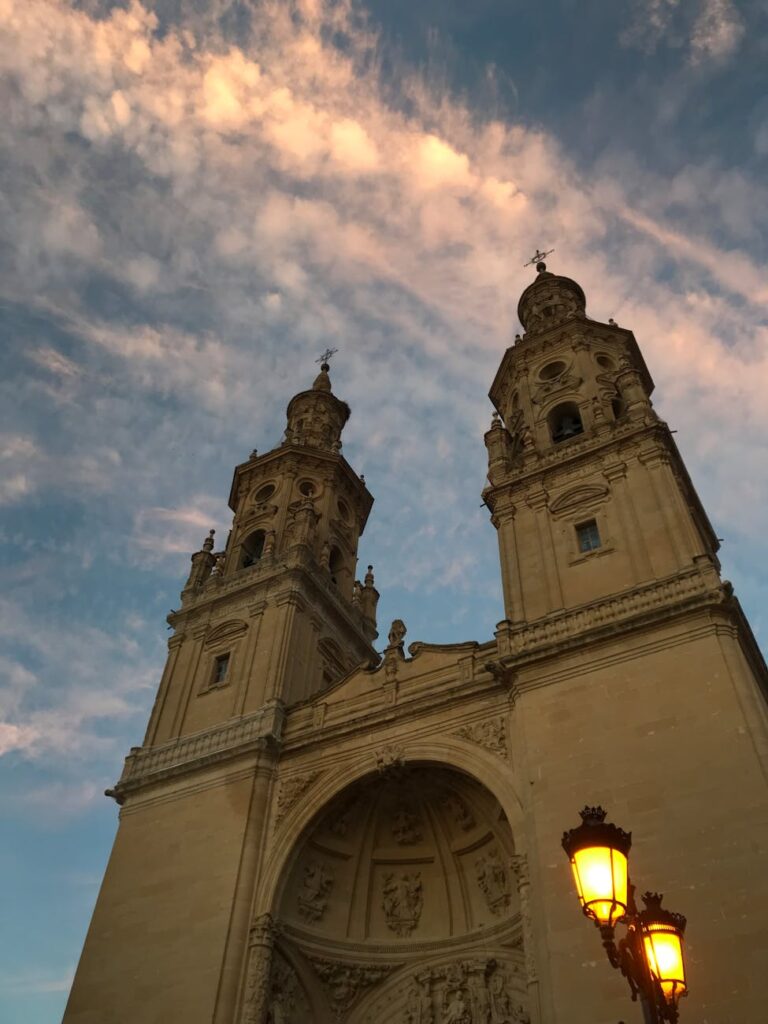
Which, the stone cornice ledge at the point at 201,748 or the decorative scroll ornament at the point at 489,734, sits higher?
the stone cornice ledge at the point at 201,748

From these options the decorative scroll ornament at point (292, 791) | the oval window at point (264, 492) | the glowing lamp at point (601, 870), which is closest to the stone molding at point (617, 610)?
the decorative scroll ornament at point (292, 791)

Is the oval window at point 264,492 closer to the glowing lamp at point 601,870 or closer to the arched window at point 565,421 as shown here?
the arched window at point 565,421

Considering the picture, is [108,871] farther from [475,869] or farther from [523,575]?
[523,575]

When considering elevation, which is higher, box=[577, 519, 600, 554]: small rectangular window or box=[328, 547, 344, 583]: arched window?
box=[328, 547, 344, 583]: arched window

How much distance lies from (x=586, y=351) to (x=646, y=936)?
77.1 ft

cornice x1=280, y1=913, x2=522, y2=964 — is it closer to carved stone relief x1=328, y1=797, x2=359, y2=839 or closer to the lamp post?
carved stone relief x1=328, y1=797, x2=359, y2=839

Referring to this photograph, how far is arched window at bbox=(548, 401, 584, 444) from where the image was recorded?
86.9ft

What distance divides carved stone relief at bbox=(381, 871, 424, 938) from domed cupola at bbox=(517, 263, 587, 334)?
824 inches

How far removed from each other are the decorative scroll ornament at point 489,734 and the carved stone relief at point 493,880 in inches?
118

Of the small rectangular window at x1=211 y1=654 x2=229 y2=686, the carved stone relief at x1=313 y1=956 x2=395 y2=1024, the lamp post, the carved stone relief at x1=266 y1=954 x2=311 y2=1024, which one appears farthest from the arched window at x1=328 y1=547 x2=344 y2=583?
the lamp post

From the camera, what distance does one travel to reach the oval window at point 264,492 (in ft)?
108

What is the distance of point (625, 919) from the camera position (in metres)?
7.09

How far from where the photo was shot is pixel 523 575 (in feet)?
70.0

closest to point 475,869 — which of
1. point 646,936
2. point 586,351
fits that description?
point 646,936
